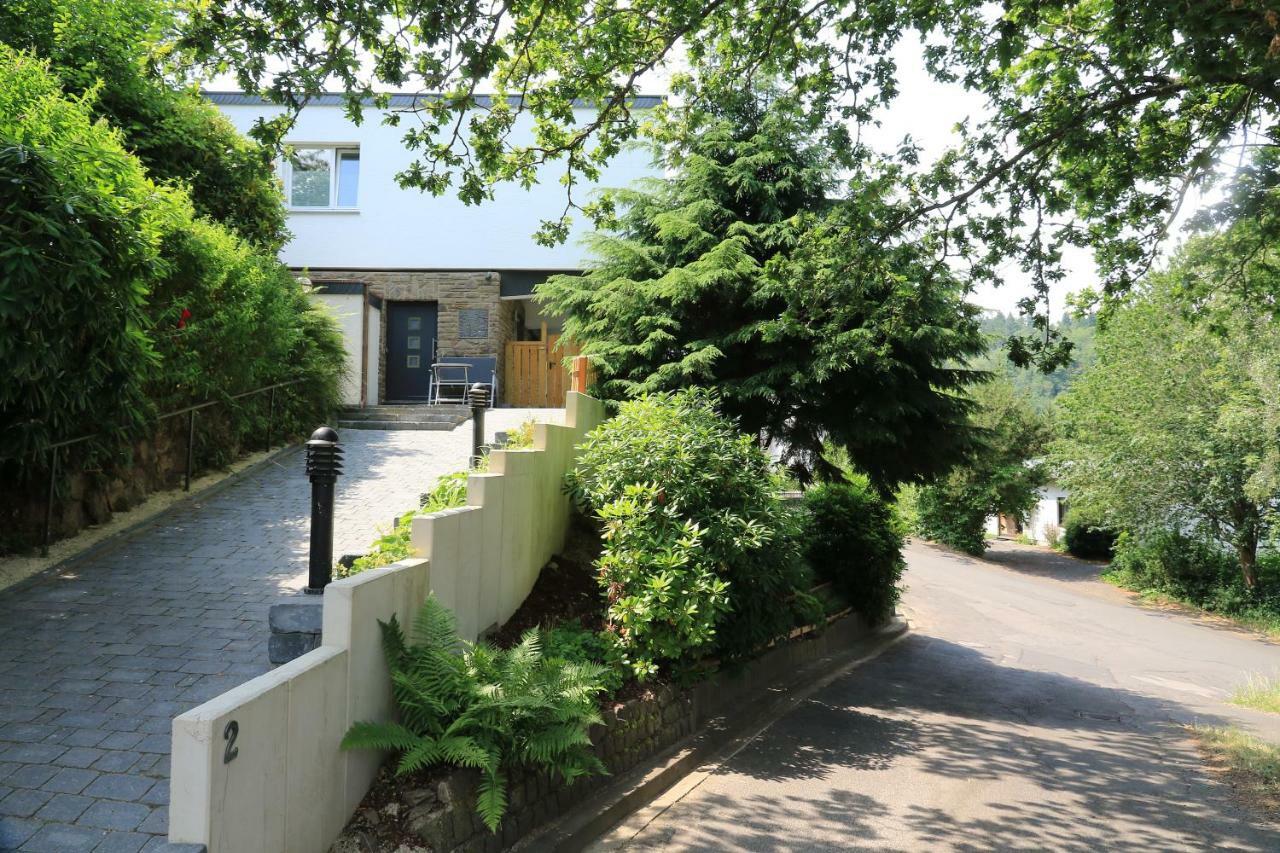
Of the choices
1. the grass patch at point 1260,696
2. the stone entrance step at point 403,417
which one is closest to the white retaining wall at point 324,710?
the stone entrance step at point 403,417

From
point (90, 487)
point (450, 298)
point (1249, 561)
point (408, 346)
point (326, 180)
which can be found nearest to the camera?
point (90, 487)

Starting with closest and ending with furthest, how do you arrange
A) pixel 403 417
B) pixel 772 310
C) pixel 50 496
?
1. pixel 50 496
2. pixel 772 310
3. pixel 403 417

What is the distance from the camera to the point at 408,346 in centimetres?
1888

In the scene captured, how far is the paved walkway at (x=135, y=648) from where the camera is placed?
3.67 metres

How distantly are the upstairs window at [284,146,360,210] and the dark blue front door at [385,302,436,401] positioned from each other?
2.70m

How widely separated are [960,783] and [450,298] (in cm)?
1475

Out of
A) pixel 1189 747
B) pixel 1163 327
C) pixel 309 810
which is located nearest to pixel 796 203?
pixel 1189 747

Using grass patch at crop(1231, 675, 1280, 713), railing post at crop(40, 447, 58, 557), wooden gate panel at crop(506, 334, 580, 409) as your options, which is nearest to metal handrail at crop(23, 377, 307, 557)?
railing post at crop(40, 447, 58, 557)

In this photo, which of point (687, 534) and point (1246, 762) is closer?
point (687, 534)

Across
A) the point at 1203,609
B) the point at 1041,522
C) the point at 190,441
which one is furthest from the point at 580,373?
the point at 1041,522

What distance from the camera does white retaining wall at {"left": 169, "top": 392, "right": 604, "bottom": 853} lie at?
9.91 feet

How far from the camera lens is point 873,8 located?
7.52m

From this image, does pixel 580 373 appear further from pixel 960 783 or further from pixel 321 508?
pixel 960 783

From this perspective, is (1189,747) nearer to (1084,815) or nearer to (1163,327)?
(1084,815)
